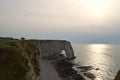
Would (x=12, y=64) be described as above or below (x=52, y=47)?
above

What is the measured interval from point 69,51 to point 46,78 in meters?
69.4

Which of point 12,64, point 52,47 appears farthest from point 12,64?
point 52,47

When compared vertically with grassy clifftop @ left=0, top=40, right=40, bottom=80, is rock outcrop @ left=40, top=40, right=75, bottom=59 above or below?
below

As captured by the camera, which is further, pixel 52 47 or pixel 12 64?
pixel 52 47

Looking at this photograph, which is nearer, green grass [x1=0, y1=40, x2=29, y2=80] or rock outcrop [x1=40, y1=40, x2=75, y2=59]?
green grass [x1=0, y1=40, x2=29, y2=80]

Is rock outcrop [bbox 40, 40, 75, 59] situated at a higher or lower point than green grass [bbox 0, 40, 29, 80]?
lower

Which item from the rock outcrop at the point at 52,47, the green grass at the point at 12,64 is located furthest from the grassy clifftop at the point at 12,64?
the rock outcrop at the point at 52,47

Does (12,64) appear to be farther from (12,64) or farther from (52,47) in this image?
(52,47)

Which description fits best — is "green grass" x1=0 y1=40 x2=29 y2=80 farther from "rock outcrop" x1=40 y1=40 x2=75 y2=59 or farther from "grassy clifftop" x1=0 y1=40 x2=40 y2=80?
"rock outcrop" x1=40 y1=40 x2=75 y2=59

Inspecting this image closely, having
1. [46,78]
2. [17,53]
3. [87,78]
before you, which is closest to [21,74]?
[17,53]

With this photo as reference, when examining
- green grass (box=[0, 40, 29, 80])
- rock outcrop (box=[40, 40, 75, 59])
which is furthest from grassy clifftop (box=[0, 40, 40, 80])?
rock outcrop (box=[40, 40, 75, 59])

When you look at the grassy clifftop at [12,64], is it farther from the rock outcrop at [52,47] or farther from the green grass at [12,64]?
the rock outcrop at [52,47]

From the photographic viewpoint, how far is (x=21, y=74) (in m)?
29.6

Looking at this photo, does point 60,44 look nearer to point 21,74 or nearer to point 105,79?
point 105,79
